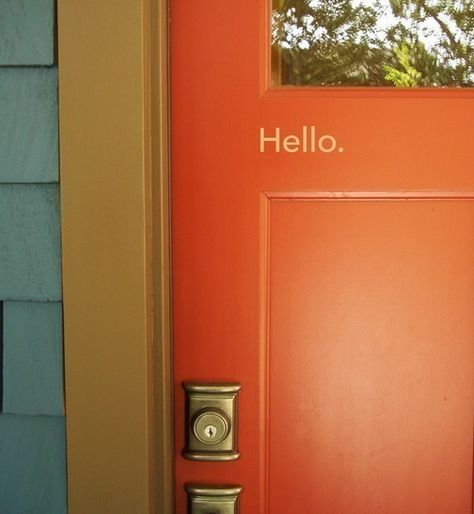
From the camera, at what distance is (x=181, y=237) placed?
135 cm

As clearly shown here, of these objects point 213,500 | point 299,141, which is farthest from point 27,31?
point 213,500

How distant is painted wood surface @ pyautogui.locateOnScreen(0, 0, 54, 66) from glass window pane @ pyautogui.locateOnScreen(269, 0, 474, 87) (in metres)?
0.47

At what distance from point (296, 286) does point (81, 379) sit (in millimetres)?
→ 500

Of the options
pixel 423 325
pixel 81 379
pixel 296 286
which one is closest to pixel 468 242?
pixel 423 325

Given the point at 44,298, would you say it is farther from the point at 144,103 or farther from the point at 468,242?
the point at 468,242

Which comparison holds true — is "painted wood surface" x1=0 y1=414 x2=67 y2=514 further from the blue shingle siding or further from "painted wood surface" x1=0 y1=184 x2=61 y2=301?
"painted wood surface" x1=0 y1=184 x2=61 y2=301

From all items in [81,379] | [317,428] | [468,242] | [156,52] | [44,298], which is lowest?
[317,428]

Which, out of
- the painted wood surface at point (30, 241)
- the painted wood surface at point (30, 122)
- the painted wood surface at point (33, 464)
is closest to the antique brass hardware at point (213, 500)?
the painted wood surface at point (33, 464)

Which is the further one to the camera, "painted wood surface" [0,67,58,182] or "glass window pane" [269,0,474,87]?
"glass window pane" [269,0,474,87]

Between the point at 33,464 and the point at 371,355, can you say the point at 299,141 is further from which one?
the point at 33,464

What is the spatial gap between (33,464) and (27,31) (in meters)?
0.90

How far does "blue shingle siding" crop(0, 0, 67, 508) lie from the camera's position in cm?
122

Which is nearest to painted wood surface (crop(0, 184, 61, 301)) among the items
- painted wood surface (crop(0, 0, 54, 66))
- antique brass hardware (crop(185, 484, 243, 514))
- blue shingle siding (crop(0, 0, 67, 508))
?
blue shingle siding (crop(0, 0, 67, 508))

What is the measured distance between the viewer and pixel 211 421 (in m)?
1.36
